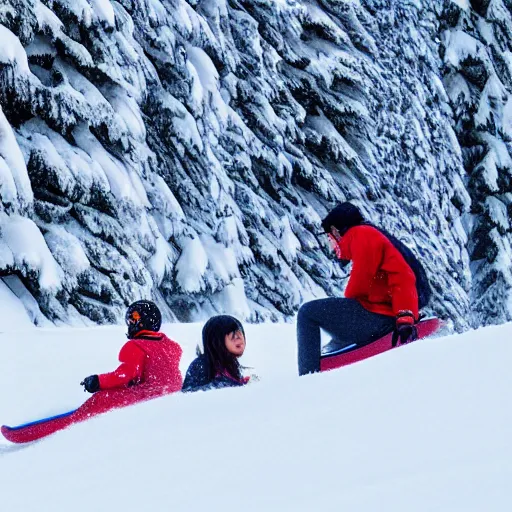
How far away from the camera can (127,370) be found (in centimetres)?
531

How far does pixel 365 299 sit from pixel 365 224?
1.45ft

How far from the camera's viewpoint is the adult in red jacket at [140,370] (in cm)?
525

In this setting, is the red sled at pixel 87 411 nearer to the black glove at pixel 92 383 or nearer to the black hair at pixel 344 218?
the black glove at pixel 92 383

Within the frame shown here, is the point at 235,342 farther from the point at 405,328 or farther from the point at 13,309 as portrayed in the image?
the point at 13,309

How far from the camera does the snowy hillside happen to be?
2.13 meters

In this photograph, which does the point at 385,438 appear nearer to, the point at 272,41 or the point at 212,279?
the point at 212,279

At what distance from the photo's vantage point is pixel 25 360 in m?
6.53

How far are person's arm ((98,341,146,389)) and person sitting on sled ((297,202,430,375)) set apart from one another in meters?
1.02

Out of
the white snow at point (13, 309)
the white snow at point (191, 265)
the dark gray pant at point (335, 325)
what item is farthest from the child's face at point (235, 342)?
the white snow at point (191, 265)

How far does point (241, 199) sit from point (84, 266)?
437cm

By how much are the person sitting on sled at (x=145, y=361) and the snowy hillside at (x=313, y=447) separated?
1.33 m

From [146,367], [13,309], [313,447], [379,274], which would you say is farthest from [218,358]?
[13,309]

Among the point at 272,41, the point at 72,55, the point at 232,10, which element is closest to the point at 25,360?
the point at 72,55

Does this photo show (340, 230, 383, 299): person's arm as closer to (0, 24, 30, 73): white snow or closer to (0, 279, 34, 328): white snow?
(0, 279, 34, 328): white snow
